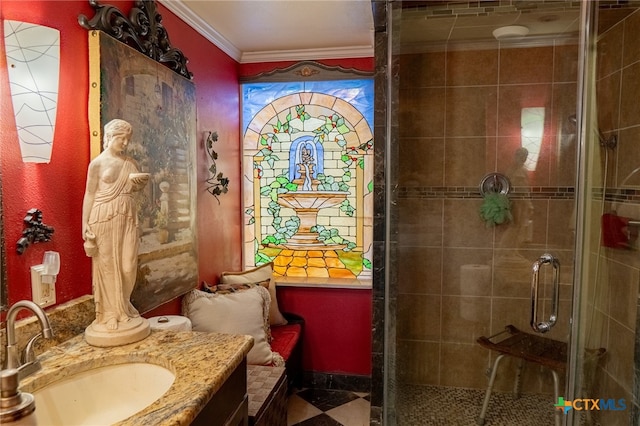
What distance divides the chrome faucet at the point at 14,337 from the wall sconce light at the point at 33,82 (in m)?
0.44

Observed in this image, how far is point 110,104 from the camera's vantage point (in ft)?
4.94

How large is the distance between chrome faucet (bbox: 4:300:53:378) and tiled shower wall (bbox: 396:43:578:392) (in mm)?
1719

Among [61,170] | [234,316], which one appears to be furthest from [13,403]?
[234,316]

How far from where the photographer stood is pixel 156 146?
5.99 ft

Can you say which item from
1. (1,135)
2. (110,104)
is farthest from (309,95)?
(1,135)

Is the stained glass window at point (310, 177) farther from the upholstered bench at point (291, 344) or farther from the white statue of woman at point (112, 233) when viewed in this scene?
the white statue of woman at point (112, 233)

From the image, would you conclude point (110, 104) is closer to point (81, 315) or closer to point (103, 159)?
point (103, 159)

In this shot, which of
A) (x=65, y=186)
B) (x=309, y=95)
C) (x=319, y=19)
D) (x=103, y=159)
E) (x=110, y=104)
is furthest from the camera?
(x=309, y=95)

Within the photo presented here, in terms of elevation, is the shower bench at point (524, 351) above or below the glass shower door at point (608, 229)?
below

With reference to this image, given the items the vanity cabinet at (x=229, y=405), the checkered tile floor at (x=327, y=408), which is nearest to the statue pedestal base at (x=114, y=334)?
the vanity cabinet at (x=229, y=405)

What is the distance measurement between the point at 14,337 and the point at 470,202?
2.27m

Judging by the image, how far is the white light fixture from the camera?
7.59 feet

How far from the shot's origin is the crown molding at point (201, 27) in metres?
2.01

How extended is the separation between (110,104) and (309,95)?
157 cm
